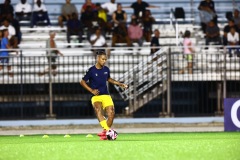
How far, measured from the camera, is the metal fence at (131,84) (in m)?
29.4

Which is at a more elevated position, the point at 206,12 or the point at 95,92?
the point at 206,12

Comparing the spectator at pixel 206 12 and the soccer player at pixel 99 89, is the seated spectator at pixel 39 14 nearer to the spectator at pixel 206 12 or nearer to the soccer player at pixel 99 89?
the spectator at pixel 206 12

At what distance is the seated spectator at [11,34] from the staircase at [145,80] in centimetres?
462

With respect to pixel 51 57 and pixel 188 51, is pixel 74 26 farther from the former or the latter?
pixel 188 51

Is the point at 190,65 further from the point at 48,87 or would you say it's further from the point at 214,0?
the point at 214,0

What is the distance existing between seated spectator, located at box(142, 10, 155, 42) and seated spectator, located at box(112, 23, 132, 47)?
999 mm

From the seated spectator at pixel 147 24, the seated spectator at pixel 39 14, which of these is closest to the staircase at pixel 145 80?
the seated spectator at pixel 147 24

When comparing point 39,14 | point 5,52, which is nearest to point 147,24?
point 39,14

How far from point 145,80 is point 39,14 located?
649 cm

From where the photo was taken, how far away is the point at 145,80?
3003 cm

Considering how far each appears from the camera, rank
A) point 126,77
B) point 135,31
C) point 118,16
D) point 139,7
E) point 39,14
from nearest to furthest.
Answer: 1. point 126,77
2. point 135,31
3. point 118,16
4. point 39,14
5. point 139,7

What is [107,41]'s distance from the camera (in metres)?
34.0

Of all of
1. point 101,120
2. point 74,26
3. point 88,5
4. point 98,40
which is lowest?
point 101,120

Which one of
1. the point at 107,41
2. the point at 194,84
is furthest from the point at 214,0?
the point at 194,84
